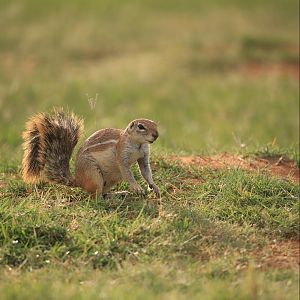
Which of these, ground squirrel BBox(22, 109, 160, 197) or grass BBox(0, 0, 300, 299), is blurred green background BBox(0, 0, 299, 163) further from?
ground squirrel BBox(22, 109, 160, 197)

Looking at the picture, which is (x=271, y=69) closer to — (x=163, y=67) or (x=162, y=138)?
(x=163, y=67)

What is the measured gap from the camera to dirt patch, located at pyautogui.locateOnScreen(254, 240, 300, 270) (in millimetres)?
4875

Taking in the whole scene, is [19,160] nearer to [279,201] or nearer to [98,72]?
[279,201]

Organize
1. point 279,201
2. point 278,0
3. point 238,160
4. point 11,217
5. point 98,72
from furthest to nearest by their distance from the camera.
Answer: point 278,0 < point 98,72 < point 238,160 < point 279,201 < point 11,217

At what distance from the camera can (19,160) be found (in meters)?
7.60

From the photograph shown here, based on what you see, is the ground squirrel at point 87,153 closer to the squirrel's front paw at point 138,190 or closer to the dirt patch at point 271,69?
the squirrel's front paw at point 138,190

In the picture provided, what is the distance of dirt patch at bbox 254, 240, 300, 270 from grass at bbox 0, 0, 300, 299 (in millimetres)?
13

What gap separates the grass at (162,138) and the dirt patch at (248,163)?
0.61 feet

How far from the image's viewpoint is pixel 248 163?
23.2 ft

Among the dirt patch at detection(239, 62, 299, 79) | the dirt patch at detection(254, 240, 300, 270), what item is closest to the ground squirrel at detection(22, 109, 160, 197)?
the dirt patch at detection(254, 240, 300, 270)

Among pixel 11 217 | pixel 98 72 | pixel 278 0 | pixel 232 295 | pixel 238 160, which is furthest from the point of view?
pixel 278 0

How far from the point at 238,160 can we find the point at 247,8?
51.8 ft

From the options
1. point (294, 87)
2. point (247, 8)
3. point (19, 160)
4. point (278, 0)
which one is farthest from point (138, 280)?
point (278, 0)

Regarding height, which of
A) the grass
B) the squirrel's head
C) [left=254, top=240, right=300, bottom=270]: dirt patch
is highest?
the squirrel's head
